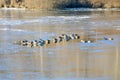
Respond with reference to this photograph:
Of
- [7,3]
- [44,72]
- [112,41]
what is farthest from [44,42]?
[7,3]

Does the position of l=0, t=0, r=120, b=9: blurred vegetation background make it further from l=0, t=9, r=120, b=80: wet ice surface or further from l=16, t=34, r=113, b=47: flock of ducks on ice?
l=16, t=34, r=113, b=47: flock of ducks on ice

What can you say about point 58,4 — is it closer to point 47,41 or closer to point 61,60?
point 47,41

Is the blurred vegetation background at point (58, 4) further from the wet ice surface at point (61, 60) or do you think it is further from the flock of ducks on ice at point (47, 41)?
the flock of ducks on ice at point (47, 41)

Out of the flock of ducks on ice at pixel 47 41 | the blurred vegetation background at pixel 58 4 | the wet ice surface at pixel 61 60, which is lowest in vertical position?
the blurred vegetation background at pixel 58 4

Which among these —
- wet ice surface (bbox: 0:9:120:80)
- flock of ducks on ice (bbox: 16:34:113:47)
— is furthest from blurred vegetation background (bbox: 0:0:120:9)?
flock of ducks on ice (bbox: 16:34:113:47)

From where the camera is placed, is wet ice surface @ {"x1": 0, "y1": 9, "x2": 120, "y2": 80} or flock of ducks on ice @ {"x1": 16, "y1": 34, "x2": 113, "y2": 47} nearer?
wet ice surface @ {"x1": 0, "y1": 9, "x2": 120, "y2": 80}

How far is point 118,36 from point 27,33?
183 inches

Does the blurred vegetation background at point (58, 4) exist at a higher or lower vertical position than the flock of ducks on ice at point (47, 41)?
lower

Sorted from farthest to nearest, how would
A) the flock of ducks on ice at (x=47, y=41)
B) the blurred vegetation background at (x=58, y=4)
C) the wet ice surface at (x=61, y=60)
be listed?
1. the blurred vegetation background at (x=58, y=4)
2. the flock of ducks on ice at (x=47, y=41)
3. the wet ice surface at (x=61, y=60)

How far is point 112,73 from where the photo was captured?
1204cm

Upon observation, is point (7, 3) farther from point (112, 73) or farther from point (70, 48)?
point (112, 73)

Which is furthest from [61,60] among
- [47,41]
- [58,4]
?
[58,4]

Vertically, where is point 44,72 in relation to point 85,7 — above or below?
above

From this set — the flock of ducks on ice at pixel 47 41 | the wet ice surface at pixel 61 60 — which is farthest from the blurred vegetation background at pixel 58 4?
the flock of ducks on ice at pixel 47 41
